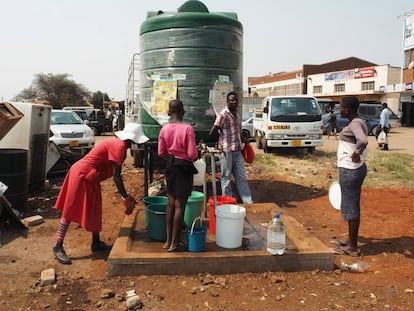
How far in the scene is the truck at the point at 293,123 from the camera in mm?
12867

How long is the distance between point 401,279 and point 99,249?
10.6ft

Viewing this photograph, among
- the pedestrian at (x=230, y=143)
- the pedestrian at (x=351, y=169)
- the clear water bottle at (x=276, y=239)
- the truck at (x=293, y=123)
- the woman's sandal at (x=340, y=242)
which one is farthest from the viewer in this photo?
the truck at (x=293, y=123)

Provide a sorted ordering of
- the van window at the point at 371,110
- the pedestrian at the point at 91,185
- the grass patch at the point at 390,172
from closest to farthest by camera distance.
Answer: the pedestrian at the point at 91,185
the grass patch at the point at 390,172
the van window at the point at 371,110

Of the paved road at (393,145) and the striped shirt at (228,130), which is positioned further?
the paved road at (393,145)

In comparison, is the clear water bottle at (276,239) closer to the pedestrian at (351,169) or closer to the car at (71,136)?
the pedestrian at (351,169)

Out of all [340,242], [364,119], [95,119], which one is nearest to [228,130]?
[340,242]

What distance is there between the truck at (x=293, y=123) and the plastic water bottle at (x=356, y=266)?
8731 mm

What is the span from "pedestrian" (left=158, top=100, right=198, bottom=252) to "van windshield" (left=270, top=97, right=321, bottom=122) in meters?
9.15

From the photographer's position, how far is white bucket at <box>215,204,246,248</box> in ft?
14.2

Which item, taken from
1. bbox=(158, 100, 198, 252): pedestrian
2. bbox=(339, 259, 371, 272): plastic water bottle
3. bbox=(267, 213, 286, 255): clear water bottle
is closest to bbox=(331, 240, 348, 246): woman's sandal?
bbox=(339, 259, 371, 272): plastic water bottle

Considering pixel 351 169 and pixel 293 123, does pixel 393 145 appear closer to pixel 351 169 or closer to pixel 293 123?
pixel 293 123

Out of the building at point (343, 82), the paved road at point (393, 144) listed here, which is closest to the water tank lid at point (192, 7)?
the paved road at point (393, 144)

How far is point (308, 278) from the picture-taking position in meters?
4.06

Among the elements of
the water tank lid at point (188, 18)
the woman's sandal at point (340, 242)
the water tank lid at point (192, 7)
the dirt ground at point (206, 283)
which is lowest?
the dirt ground at point (206, 283)
